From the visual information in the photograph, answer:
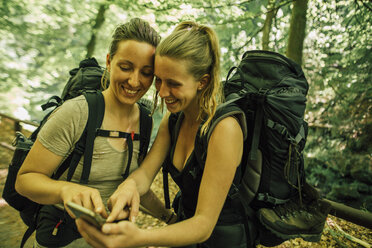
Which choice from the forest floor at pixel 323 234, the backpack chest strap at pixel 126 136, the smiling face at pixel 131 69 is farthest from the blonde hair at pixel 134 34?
the forest floor at pixel 323 234

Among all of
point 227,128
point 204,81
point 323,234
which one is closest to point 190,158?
point 227,128

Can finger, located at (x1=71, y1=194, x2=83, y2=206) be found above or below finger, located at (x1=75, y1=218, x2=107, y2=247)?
above

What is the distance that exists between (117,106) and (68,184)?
2.56 ft

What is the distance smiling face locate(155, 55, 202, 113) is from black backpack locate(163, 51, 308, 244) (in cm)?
32

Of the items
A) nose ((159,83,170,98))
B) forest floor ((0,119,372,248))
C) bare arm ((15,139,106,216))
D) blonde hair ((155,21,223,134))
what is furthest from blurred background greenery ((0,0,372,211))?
bare arm ((15,139,106,216))

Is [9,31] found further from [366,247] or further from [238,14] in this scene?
[366,247]

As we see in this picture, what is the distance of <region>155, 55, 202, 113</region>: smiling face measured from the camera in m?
1.67

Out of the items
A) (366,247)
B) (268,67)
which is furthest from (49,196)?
(366,247)

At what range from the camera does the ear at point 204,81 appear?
1.82m

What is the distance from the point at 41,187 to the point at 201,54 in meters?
1.52

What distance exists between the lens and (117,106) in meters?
1.94

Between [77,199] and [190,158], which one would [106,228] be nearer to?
[77,199]

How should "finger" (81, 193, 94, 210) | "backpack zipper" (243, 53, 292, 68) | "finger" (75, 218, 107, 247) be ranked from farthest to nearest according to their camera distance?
1. "backpack zipper" (243, 53, 292, 68)
2. "finger" (81, 193, 94, 210)
3. "finger" (75, 218, 107, 247)

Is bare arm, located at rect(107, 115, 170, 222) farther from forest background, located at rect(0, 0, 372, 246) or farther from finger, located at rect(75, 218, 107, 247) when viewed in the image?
forest background, located at rect(0, 0, 372, 246)
